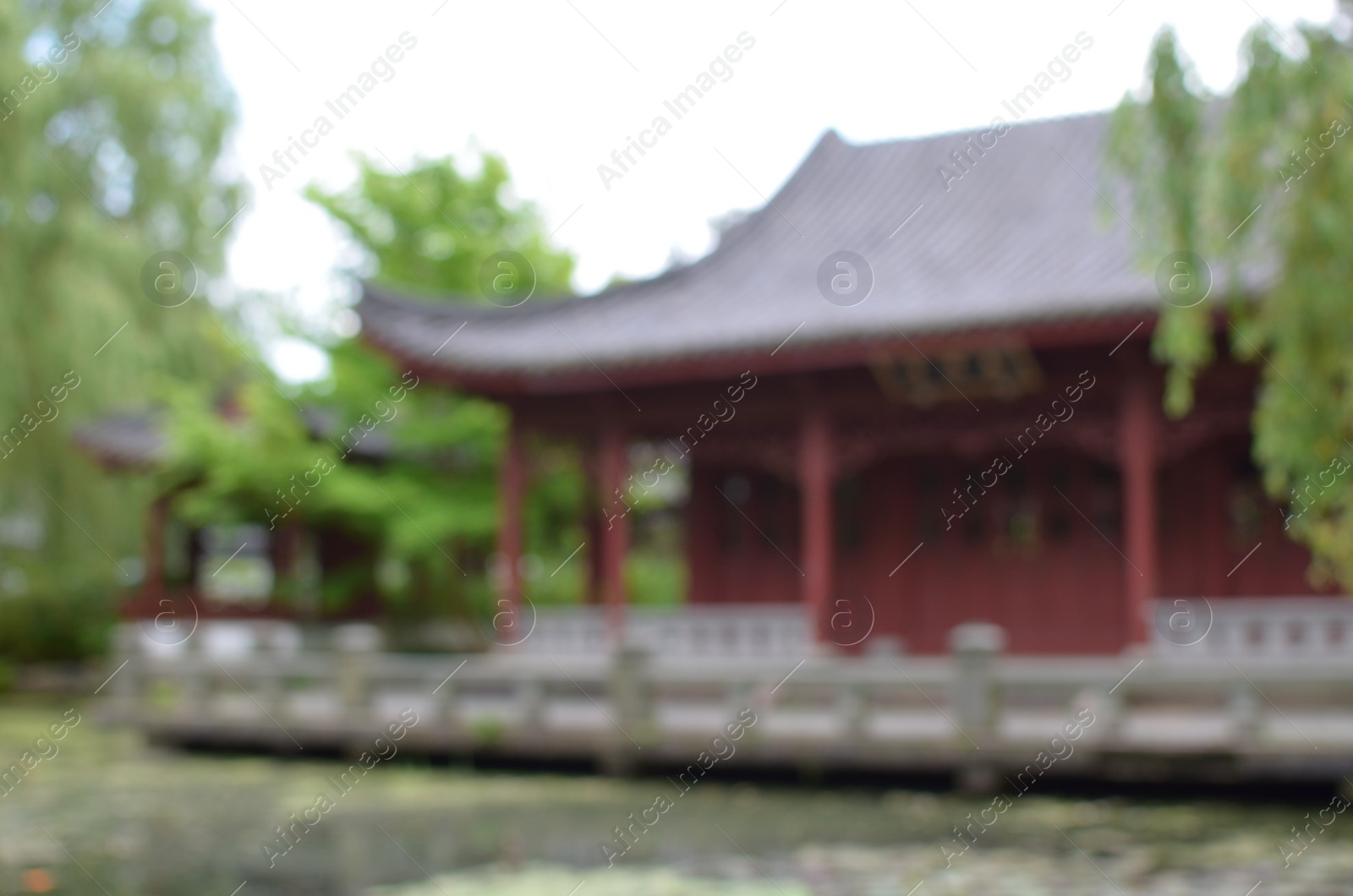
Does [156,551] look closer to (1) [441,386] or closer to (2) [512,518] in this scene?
(1) [441,386]

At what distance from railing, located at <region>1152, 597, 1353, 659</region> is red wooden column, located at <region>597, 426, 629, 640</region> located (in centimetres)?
417

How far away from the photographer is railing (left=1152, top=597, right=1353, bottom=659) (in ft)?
31.7

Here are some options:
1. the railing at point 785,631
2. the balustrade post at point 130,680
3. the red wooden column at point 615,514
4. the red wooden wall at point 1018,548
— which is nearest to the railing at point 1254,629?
the railing at point 785,631

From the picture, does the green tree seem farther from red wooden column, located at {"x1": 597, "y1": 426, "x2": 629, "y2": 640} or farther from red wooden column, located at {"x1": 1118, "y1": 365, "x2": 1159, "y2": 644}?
red wooden column, located at {"x1": 1118, "y1": 365, "x2": 1159, "y2": 644}

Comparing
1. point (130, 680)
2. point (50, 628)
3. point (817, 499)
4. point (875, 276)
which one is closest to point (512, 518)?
point (817, 499)

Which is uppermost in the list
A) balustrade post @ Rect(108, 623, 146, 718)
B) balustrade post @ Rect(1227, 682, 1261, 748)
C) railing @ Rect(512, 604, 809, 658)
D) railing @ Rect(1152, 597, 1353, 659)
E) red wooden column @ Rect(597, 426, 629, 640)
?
balustrade post @ Rect(108, 623, 146, 718)

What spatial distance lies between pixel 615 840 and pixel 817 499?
399cm

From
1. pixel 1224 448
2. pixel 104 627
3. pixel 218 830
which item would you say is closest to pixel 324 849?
pixel 218 830

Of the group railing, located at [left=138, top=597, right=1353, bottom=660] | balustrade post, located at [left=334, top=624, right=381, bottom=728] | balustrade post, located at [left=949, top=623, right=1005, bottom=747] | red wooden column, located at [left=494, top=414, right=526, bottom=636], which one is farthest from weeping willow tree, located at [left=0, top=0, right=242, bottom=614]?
balustrade post, located at [left=949, top=623, right=1005, bottom=747]

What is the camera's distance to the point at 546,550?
642 inches

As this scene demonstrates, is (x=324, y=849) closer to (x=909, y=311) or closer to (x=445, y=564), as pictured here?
(x=909, y=311)

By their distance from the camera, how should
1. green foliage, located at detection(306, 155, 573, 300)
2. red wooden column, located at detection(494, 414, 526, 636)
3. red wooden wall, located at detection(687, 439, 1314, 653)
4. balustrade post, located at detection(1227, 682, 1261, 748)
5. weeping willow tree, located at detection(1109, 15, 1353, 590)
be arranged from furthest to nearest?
green foliage, located at detection(306, 155, 573, 300) → red wooden column, located at detection(494, 414, 526, 636) → red wooden wall, located at detection(687, 439, 1314, 653) → balustrade post, located at detection(1227, 682, 1261, 748) → weeping willow tree, located at detection(1109, 15, 1353, 590)

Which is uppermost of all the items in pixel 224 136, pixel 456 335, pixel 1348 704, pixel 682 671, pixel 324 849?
pixel 224 136

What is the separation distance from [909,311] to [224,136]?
12.6m
